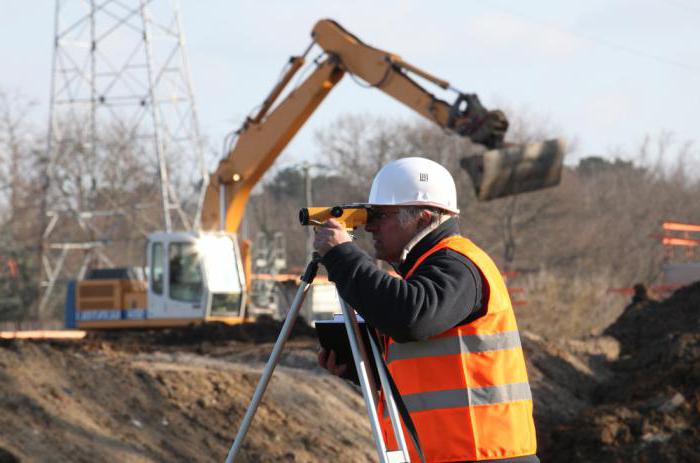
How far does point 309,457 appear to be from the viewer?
10.4m

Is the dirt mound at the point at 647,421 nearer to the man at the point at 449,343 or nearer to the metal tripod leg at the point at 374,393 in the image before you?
the man at the point at 449,343

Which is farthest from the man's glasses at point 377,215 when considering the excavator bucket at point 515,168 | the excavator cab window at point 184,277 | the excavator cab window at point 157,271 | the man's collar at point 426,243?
the excavator cab window at point 157,271

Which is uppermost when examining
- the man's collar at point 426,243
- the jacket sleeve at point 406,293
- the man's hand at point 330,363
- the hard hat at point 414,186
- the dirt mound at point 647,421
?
the hard hat at point 414,186

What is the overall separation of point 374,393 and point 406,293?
0.37m

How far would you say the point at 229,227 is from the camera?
2242 cm

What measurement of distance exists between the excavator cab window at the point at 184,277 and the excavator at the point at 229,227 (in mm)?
18

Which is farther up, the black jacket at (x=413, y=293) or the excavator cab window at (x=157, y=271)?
the black jacket at (x=413, y=293)

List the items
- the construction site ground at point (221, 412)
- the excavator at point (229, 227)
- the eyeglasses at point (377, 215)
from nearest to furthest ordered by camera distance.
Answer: the eyeglasses at point (377, 215), the construction site ground at point (221, 412), the excavator at point (229, 227)

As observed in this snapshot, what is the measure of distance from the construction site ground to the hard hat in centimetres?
490

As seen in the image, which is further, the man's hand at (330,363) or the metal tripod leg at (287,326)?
the man's hand at (330,363)

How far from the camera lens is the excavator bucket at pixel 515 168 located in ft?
58.5

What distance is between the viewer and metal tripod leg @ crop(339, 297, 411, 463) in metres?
3.63

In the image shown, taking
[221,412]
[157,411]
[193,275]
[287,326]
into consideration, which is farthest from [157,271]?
[287,326]

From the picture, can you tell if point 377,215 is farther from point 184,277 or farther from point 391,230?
point 184,277
